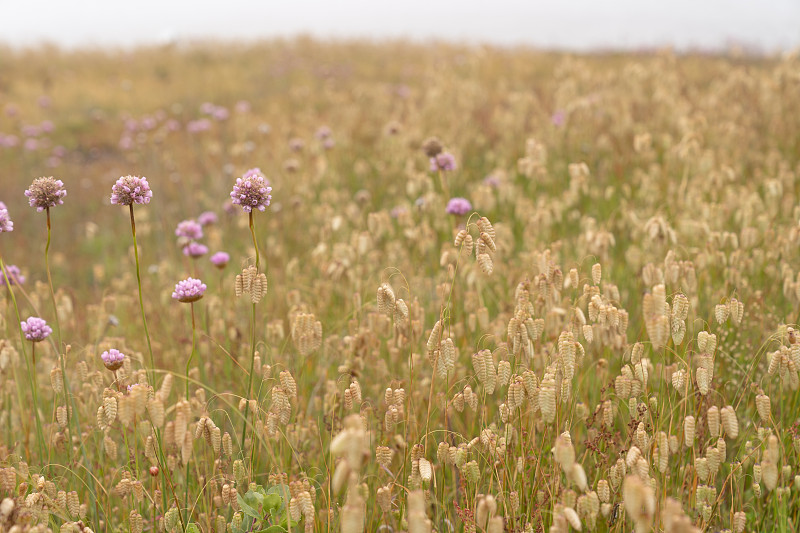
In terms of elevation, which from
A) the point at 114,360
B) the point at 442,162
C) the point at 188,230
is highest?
the point at 442,162

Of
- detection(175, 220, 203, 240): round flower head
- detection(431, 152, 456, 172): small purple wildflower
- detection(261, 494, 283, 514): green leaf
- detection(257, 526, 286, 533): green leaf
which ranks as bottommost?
detection(257, 526, 286, 533): green leaf

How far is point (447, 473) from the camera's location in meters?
2.64

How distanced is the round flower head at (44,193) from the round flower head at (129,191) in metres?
0.17

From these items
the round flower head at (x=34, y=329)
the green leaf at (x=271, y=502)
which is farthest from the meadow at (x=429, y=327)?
the round flower head at (x=34, y=329)

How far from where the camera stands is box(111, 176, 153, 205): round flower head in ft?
6.41

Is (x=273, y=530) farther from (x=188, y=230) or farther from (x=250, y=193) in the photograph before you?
(x=188, y=230)

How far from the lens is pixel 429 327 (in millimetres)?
3703

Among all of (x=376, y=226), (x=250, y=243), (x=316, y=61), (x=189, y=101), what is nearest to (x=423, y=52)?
(x=316, y=61)

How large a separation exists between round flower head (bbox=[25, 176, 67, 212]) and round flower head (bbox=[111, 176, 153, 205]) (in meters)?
0.17

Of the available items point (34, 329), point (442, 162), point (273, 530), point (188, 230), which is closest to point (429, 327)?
point (442, 162)

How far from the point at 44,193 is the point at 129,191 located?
296 millimetres

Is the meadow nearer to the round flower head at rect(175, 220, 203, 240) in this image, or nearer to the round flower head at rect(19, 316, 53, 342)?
the round flower head at rect(175, 220, 203, 240)

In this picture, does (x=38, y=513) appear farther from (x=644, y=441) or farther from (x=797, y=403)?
(x=797, y=403)

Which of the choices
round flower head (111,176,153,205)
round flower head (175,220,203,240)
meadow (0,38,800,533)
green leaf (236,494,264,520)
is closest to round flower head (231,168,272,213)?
meadow (0,38,800,533)
